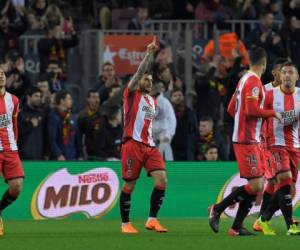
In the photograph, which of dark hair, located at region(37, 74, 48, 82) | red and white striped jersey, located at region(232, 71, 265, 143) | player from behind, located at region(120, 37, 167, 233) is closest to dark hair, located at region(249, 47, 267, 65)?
red and white striped jersey, located at region(232, 71, 265, 143)

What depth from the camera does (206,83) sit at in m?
21.4

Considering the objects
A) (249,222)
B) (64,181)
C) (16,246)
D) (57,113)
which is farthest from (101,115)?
(16,246)

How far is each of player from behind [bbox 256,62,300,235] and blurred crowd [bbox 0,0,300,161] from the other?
15.3ft

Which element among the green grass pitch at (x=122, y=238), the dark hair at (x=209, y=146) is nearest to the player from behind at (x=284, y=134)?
the green grass pitch at (x=122, y=238)

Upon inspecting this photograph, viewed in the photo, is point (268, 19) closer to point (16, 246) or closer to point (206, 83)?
point (206, 83)

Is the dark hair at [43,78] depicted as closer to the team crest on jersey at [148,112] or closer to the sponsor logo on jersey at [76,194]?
the sponsor logo on jersey at [76,194]

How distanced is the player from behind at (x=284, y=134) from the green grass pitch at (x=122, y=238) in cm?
49

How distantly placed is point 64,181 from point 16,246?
16.8 feet

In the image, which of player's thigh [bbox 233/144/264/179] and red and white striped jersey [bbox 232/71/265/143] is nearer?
red and white striped jersey [bbox 232/71/265/143]

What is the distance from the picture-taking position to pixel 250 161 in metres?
14.5

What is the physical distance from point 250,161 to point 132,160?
6.13ft

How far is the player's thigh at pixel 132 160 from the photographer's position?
15.7 m

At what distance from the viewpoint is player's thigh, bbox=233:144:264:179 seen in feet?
47.7

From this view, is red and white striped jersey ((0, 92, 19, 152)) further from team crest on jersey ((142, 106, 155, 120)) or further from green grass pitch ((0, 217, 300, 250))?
team crest on jersey ((142, 106, 155, 120))
